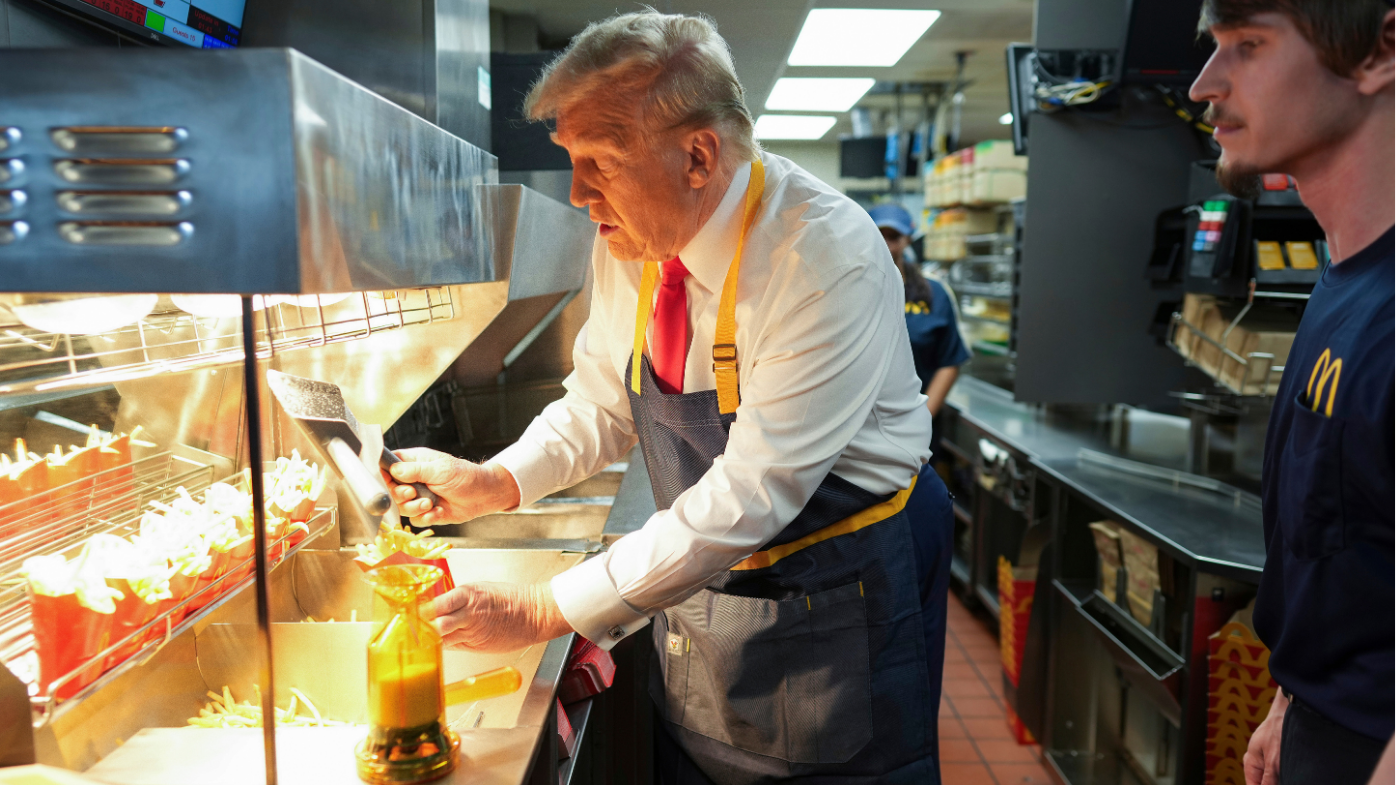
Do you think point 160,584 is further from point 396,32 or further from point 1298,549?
point 1298,549

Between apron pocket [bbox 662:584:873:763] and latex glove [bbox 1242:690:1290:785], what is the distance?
552mm

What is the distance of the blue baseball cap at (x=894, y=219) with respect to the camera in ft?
13.4

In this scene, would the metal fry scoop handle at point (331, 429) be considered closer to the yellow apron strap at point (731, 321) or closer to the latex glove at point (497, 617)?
the latex glove at point (497, 617)

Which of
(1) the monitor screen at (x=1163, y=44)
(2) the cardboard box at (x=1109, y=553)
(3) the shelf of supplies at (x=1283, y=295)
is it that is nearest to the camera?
(3) the shelf of supplies at (x=1283, y=295)

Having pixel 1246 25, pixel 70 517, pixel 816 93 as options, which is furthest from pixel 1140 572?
pixel 816 93

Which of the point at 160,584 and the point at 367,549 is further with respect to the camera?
the point at 367,549

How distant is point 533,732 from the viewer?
3.76 feet

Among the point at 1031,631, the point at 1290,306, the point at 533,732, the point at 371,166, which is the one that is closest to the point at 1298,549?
the point at 533,732

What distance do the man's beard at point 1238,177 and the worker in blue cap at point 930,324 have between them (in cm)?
272

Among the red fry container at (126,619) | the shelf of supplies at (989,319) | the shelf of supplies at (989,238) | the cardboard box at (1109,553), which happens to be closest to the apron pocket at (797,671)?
the red fry container at (126,619)

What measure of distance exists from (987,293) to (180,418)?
531cm

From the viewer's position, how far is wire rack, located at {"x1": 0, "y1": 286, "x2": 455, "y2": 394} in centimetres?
102

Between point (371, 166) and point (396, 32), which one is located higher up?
point (396, 32)

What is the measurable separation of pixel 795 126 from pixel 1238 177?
6.21 meters
